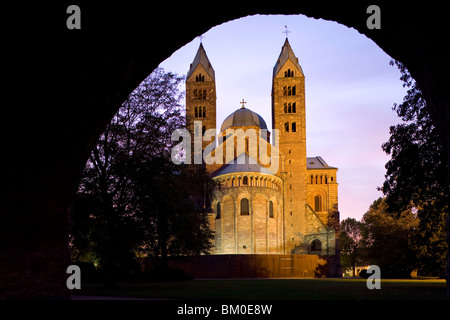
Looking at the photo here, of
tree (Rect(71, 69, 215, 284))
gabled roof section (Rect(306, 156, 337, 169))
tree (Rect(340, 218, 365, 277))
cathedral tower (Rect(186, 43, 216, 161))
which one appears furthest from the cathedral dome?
tree (Rect(71, 69, 215, 284))

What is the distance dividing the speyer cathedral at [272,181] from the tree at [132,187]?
33.9 m

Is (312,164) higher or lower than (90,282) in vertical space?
higher

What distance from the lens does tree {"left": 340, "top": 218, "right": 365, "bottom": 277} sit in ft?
271

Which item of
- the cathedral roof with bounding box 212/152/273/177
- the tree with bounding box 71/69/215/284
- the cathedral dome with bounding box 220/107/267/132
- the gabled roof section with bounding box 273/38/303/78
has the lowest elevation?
the tree with bounding box 71/69/215/284

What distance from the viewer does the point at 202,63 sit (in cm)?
7981

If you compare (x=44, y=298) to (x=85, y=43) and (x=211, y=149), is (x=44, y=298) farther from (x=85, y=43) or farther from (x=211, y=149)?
(x=211, y=149)

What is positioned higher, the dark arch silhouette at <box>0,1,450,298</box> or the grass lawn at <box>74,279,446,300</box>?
the dark arch silhouette at <box>0,1,450,298</box>

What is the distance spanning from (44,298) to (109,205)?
647 inches

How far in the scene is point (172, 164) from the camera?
79.3 feet

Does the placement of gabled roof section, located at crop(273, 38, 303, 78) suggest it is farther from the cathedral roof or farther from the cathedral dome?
the cathedral roof

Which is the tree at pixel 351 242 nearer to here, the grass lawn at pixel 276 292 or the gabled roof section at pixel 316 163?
the gabled roof section at pixel 316 163

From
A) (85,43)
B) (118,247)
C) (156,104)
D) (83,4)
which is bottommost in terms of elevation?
(118,247)
